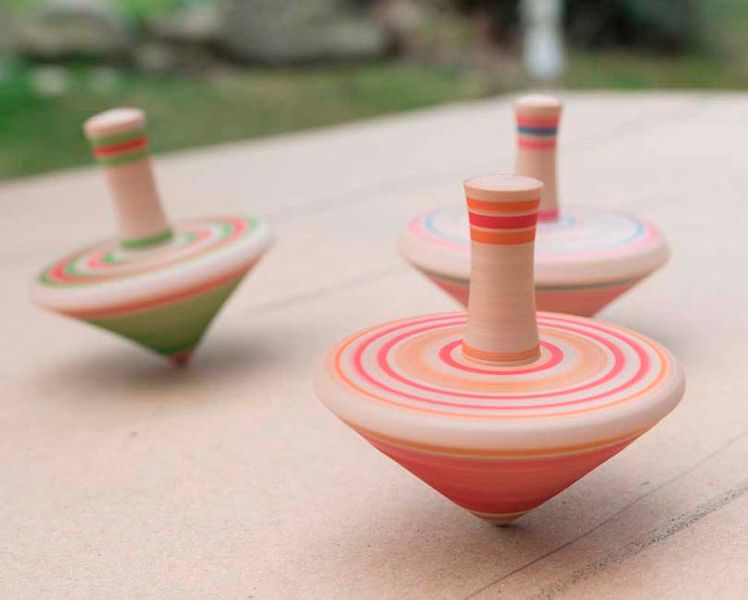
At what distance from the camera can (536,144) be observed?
150cm

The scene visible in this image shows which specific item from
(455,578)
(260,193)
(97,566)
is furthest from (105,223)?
(455,578)

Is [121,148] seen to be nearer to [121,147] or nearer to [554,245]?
[121,147]

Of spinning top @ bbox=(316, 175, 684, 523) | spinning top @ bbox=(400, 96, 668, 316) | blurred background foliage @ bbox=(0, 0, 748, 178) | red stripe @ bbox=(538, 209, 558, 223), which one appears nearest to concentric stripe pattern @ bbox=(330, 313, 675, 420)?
spinning top @ bbox=(316, 175, 684, 523)

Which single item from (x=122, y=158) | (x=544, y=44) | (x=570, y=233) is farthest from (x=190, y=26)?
(x=570, y=233)

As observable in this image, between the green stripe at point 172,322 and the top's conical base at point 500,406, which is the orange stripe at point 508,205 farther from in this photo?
the green stripe at point 172,322

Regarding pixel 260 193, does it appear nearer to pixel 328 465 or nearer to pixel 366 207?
pixel 366 207

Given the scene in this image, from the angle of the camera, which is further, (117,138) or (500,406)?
(117,138)

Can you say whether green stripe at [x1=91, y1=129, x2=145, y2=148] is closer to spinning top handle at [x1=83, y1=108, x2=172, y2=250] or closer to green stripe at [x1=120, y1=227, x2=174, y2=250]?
spinning top handle at [x1=83, y1=108, x2=172, y2=250]

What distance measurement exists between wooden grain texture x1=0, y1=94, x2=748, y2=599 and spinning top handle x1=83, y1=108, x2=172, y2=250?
215 millimetres

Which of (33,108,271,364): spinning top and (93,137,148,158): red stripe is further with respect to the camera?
(93,137,148,158): red stripe

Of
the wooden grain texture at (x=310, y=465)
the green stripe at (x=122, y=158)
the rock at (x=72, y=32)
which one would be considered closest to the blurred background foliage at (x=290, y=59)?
the rock at (x=72, y=32)

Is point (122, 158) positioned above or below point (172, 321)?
above

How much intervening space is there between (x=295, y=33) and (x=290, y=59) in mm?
127

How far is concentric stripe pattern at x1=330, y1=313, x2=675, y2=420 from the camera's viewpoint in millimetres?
936
